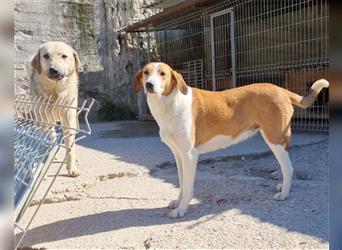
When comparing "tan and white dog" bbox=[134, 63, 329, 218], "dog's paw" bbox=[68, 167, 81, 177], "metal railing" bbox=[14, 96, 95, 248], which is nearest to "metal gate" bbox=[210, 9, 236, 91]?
"dog's paw" bbox=[68, 167, 81, 177]

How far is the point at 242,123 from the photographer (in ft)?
9.77

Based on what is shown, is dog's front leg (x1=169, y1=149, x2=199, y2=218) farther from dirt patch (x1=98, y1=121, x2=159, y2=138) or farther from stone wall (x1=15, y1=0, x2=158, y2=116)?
stone wall (x1=15, y1=0, x2=158, y2=116)

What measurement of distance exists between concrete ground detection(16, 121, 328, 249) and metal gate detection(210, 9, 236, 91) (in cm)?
269

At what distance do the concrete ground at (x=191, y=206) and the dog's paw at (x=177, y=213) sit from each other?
3cm

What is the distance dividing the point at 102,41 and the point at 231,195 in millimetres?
7499

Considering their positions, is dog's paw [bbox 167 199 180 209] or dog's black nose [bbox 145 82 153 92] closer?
dog's black nose [bbox 145 82 153 92]

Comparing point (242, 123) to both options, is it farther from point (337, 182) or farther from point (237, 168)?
point (337, 182)

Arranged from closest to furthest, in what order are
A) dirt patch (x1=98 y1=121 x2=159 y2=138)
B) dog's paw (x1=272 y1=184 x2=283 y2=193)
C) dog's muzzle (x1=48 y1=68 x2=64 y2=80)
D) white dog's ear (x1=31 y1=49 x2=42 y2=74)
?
1. dog's paw (x1=272 y1=184 x2=283 y2=193)
2. dog's muzzle (x1=48 y1=68 x2=64 y2=80)
3. white dog's ear (x1=31 y1=49 x2=42 y2=74)
4. dirt patch (x1=98 y1=121 x2=159 y2=138)

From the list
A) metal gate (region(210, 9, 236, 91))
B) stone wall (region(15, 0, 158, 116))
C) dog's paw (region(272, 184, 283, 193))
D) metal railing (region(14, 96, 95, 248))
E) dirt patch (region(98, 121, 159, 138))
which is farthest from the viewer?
stone wall (region(15, 0, 158, 116))

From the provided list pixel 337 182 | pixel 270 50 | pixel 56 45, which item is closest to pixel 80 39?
pixel 270 50

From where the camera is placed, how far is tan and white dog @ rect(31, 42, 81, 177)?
3824 millimetres

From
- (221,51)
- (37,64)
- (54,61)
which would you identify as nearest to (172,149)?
(54,61)

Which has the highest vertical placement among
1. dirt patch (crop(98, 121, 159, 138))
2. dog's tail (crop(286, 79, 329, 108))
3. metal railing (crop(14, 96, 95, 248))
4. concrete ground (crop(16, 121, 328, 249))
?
dog's tail (crop(286, 79, 329, 108))

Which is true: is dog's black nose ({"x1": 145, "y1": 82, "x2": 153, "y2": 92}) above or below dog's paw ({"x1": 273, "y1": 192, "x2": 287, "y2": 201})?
above
